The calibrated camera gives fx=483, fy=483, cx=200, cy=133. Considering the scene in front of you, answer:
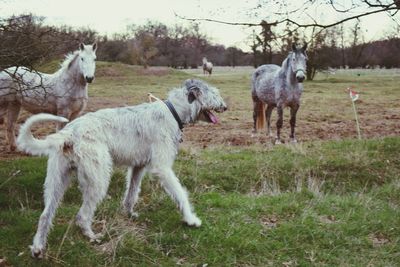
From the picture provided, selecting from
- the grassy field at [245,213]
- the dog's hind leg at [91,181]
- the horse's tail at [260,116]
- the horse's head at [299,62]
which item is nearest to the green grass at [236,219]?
the grassy field at [245,213]

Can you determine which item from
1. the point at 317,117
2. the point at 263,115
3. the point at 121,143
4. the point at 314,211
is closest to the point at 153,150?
the point at 121,143

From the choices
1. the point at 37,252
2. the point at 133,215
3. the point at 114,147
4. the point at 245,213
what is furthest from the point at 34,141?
the point at 245,213

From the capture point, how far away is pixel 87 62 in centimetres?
1048

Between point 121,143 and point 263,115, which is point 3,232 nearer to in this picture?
point 121,143

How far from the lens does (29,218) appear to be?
638 cm

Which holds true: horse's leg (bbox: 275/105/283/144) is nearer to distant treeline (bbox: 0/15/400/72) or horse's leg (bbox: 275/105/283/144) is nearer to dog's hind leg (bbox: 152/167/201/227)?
distant treeline (bbox: 0/15/400/72)

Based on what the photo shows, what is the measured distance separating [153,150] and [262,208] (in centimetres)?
183

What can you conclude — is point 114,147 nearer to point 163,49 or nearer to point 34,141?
point 34,141

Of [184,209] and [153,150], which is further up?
[153,150]

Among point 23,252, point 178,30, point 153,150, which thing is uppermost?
point 178,30

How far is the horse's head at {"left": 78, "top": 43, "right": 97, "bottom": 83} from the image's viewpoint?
1035 centimetres

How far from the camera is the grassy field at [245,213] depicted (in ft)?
18.4

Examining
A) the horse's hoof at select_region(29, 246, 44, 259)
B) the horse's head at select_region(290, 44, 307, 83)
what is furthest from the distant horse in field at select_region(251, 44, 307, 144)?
the horse's hoof at select_region(29, 246, 44, 259)

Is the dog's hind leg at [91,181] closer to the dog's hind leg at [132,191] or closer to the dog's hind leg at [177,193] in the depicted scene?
the dog's hind leg at [177,193]
